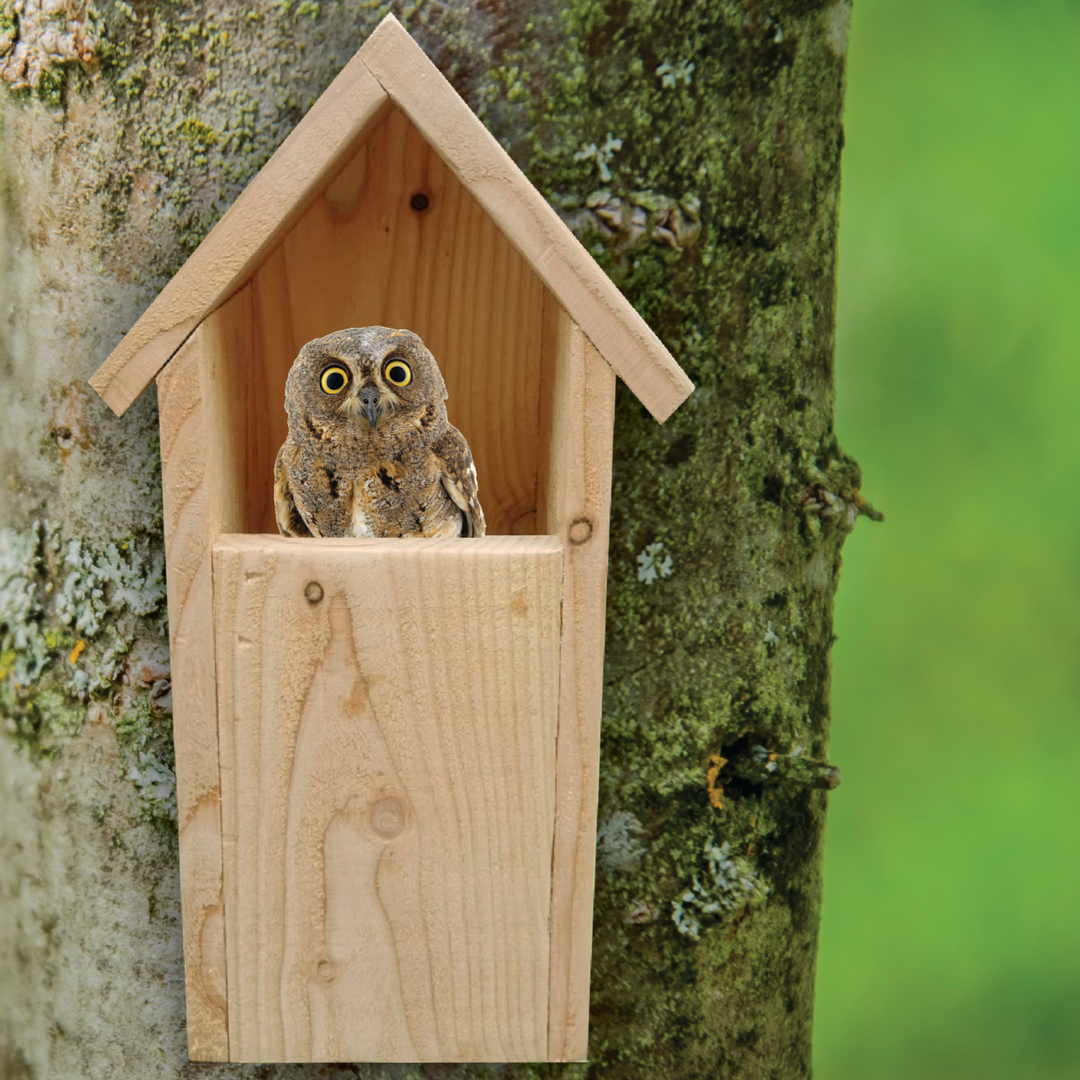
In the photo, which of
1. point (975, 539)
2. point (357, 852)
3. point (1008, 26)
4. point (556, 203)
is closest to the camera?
point (357, 852)

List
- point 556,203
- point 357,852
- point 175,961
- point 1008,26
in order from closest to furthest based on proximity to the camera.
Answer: point 357,852, point 556,203, point 175,961, point 1008,26

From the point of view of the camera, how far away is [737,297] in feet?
3.81

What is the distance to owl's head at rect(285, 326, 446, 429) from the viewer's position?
42.6 inches

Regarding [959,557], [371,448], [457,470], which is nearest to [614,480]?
[457,470]

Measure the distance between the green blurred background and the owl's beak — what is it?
4.53 ft

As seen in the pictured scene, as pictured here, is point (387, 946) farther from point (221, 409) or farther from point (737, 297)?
point (737, 297)

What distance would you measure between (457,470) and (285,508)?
0.70ft

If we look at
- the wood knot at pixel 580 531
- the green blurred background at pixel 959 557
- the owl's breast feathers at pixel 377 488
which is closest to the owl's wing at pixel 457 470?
the owl's breast feathers at pixel 377 488

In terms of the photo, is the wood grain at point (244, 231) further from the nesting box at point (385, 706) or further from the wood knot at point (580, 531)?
the wood knot at point (580, 531)

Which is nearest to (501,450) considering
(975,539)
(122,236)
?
(122,236)

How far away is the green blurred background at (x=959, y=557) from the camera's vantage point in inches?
81.8

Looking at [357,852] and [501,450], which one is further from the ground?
[501,450]

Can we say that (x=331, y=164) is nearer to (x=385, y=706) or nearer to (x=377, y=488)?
(x=377, y=488)

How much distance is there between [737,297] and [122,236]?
2.36 feet
